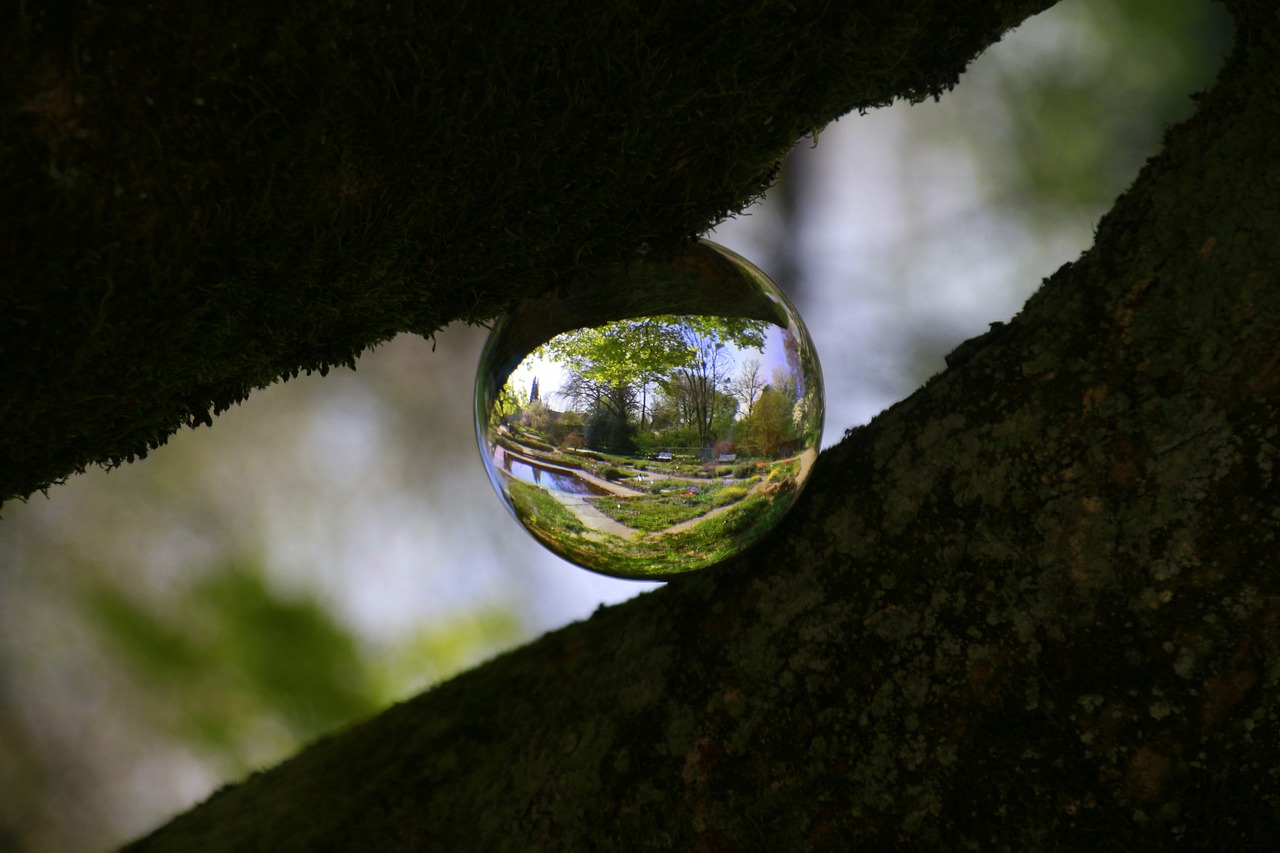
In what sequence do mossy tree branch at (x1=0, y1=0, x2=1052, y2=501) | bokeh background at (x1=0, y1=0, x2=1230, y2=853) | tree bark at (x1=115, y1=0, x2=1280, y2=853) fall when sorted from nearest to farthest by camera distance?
mossy tree branch at (x1=0, y1=0, x2=1052, y2=501), tree bark at (x1=115, y1=0, x2=1280, y2=853), bokeh background at (x1=0, y1=0, x2=1230, y2=853)

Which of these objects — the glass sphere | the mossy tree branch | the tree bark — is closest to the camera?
the mossy tree branch

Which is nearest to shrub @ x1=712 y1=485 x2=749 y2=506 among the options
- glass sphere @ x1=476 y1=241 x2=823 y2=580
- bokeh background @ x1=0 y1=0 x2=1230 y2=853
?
glass sphere @ x1=476 y1=241 x2=823 y2=580

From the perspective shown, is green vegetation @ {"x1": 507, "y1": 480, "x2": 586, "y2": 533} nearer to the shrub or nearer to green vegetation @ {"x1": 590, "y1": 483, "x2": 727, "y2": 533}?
green vegetation @ {"x1": 590, "y1": 483, "x2": 727, "y2": 533}

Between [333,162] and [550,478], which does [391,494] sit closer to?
[550,478]

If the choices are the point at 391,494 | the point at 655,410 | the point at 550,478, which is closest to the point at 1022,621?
the point at 655,410

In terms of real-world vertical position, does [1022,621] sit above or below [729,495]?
below

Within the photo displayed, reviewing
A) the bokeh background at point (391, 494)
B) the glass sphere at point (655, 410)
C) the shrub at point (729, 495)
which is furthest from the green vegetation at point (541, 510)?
the bokeh background at point (391, 494)

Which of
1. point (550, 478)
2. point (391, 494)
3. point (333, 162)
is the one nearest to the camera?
point (333, 162)

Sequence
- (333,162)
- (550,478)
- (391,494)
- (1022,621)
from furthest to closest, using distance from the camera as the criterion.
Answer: (391,494), (550,478), (1022,621), (333,162)

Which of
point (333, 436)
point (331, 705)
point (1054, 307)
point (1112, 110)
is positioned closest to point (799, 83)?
point (1054, 307)
